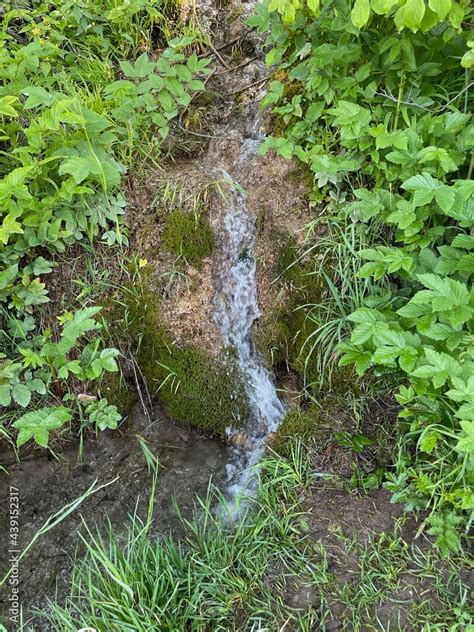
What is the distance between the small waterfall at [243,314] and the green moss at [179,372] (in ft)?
0.29

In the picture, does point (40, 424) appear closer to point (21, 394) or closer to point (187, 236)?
point (21, 394)

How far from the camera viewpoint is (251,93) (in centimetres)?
343

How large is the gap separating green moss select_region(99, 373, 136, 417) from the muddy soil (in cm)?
9

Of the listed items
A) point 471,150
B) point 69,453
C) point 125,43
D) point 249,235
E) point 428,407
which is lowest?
point 69,453

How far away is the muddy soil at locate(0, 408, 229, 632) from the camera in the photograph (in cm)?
219

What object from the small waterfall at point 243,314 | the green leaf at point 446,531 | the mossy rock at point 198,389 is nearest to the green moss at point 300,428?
the small waterfall at point 243,314

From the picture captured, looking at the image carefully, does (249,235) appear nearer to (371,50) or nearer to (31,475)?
(371,50)

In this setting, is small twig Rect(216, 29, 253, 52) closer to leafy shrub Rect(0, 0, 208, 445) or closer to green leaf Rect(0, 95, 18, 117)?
leafy shrub Rect(0, 0, 208, 445)

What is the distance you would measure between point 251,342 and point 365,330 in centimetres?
102

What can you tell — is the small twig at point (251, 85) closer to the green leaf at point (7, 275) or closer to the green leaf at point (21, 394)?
the green leaf at point (7, 275)

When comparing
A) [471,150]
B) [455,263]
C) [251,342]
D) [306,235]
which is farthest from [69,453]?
[471,150]

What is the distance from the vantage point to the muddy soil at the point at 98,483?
2186 mm

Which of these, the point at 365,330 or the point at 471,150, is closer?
the point at 365,330

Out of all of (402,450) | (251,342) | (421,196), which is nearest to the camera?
(421,196)
